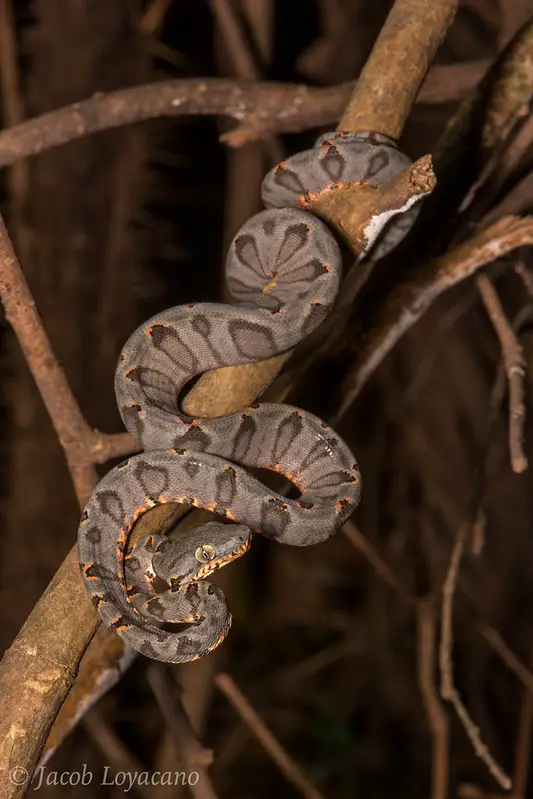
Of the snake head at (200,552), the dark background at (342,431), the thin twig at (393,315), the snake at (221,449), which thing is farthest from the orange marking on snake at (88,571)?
the dark background at (342,431)

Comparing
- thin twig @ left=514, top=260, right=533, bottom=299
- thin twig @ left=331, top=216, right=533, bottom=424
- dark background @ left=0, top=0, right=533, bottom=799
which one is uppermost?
thin twig @ left=514, top=260, right=533, bottom=299

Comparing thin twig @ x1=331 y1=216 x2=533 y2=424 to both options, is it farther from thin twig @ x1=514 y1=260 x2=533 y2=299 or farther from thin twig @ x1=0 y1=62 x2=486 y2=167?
thin twig @ x1=0 y1=62 x2=486 y2=167

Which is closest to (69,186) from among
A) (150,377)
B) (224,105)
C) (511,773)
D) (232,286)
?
(224,105)

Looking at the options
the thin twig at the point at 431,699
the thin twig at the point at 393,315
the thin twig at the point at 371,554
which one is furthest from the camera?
the thin twig at the point at 371,554

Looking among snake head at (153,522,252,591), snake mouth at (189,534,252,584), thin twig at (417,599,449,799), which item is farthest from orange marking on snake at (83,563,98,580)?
thin twig at (417,599,449,799)

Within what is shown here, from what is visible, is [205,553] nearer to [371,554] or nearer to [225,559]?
[225,559]

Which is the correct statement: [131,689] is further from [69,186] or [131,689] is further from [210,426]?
[210,426]

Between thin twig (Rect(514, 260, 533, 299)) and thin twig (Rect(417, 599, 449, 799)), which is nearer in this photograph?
thin twig (Rect(514, 260, 533, 299))

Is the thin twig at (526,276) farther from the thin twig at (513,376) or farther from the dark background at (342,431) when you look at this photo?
the dark background at (342,431)
